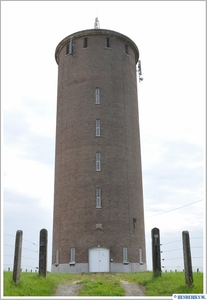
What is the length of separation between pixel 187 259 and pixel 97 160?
13989 millimetres

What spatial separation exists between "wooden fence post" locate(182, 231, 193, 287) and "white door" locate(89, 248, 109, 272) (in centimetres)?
1175

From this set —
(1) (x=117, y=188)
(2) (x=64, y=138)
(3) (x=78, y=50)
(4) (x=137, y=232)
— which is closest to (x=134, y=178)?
(1) (x=117, y=188)

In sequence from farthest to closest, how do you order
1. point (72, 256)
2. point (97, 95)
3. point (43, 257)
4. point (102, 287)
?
point (97, 95) → point (72, 256) → point (43, 257) → point (102, 287)

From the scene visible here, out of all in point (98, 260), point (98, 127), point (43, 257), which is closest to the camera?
Result: point (43, 257)

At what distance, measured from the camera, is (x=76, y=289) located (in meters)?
15.2

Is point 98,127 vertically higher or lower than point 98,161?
higher

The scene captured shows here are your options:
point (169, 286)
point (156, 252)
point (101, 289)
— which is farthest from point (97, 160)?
point (169, 286)

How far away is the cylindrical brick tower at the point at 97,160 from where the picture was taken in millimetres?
25719

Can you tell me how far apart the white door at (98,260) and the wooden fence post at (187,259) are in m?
11.7

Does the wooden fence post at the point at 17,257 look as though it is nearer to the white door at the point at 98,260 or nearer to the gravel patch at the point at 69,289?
the gravel patch at the point at 69,289

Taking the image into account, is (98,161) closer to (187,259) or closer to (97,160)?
(97,160)

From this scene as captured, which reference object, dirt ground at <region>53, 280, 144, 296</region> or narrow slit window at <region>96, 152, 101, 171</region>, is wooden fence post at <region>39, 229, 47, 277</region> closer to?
dirt ground at <region>53, 280, 144, 296</region>

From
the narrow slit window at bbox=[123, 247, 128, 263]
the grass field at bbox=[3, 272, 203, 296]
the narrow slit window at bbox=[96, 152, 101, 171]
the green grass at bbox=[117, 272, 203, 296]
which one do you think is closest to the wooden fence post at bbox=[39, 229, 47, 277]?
the grass field at bbox=[3, 272, 203, 296]

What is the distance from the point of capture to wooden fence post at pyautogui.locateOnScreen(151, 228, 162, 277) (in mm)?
16125
